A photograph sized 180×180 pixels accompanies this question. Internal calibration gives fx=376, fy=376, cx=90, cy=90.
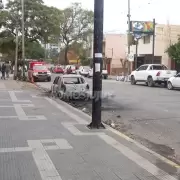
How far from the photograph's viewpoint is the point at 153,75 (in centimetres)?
2916

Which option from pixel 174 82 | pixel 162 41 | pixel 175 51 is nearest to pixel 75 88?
pixel 174 82

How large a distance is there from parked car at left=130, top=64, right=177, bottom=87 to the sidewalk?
1834 centimetres

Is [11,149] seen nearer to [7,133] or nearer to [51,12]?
[7,133]

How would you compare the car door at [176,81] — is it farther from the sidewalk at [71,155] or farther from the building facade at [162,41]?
the building facade at [162,41]

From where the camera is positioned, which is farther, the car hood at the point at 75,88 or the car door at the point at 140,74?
the car door at the point at 140,74

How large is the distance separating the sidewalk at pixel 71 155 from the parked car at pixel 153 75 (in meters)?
18.3

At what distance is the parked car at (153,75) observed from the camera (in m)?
28.4

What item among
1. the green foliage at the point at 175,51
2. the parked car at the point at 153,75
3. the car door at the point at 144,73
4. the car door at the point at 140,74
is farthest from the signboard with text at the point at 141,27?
the car door at the point at 144,73

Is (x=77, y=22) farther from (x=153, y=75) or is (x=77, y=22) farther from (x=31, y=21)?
(x=153, y=75)

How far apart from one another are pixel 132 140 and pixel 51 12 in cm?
3589

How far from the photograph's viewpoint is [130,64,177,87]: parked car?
2839cm

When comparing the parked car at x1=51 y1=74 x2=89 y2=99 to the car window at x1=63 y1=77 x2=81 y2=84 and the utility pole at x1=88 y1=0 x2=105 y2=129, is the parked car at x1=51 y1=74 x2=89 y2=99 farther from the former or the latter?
the utility pole at x1=88 y1=0 x2=105 y2=129

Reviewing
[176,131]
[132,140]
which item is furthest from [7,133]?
[176,131]

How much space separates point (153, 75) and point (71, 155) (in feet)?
74.4
